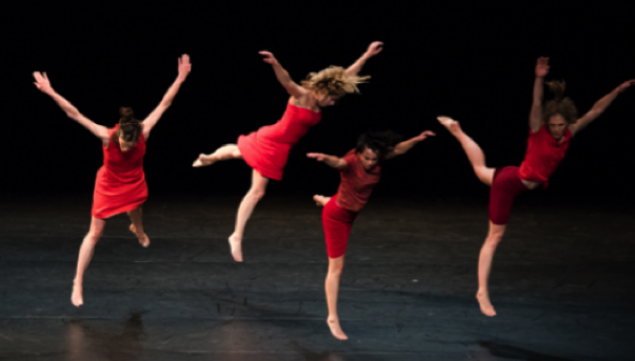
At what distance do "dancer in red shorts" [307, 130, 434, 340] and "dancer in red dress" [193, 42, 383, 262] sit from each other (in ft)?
1.38

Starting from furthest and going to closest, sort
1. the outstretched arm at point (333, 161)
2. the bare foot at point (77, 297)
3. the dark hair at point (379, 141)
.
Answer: the bare foot at point (77, 297)
the dark hair at point (379, 141)
the outstretched arm at point (333, 161)

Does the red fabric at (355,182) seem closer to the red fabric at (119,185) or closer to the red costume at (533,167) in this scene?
the red costume at (533,167)

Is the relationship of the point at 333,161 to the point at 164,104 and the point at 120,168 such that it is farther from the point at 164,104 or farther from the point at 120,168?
the point at 120,168

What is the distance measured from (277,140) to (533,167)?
1.43 metres

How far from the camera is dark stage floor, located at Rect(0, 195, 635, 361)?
373 centimetres

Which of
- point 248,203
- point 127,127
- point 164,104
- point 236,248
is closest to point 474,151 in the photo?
point 248,203

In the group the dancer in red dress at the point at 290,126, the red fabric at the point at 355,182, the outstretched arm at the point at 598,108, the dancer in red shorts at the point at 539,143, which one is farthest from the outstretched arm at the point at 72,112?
the outstretched arm at the point at 598,108

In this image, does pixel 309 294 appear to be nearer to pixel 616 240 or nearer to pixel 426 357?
pixel 426 357

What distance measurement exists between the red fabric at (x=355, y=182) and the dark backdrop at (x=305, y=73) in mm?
4333

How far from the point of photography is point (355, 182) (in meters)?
3.56

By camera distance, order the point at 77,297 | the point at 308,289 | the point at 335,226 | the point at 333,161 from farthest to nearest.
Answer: the point at 308,289 < the point at 77,297 < the point at 335,226 < the point at 333,161

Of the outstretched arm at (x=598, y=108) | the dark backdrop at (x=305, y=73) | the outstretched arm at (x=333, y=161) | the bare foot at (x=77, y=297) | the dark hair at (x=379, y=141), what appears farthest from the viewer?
the dark backdrop at (x=305, y=73)

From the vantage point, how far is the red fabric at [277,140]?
3.94m

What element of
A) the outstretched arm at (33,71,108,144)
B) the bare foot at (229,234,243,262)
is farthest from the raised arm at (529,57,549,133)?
the outstretched arm at (33,71,108,144)
